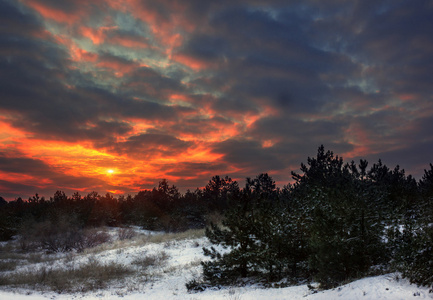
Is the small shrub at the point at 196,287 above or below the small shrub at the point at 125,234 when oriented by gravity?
above

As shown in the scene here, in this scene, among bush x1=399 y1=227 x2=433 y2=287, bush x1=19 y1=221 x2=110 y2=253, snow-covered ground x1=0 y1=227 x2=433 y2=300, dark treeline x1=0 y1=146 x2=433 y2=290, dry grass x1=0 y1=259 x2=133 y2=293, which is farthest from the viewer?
bush x1=19 y1=221 x2=110 y2=253

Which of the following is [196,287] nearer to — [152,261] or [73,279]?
[73,279]

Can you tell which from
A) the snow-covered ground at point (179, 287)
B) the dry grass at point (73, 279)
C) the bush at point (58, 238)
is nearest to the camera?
the snow-covered ground at point (179, 287)

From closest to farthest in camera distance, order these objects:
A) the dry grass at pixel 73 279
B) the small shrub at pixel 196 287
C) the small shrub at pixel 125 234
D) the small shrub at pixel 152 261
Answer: the small shrub at pixel 196 287, the dry grass at pixel 73 279, the small shrub at pixel 152 261, the small shrub at pixel 125 234

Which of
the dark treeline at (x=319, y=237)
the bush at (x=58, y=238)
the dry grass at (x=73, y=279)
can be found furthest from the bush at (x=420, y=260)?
the bush at (x=58, y=238)

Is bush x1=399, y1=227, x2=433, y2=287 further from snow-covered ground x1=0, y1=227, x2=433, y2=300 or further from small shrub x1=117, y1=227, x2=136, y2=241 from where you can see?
small shrub x1=117, y1=227, x2=136, y2=241

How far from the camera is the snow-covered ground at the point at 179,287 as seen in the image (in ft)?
21.4

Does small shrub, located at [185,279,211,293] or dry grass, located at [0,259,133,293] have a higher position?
small shrub, located at [185,279,211,293]

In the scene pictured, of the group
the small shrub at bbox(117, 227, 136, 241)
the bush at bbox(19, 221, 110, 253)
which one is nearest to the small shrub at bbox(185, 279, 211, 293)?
the bush at bbox(19, 221, 110, 253)

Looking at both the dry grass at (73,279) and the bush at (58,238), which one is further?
the bush at (58,238)

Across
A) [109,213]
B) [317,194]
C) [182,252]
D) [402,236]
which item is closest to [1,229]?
[109,213]

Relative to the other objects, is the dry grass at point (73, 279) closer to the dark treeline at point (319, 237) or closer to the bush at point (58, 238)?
the dark treeline at point (319, 237)

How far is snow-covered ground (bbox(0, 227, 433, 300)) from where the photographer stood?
652 cm

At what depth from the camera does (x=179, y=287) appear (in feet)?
44.0
